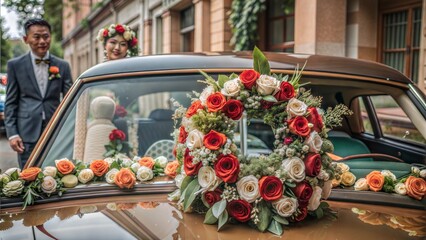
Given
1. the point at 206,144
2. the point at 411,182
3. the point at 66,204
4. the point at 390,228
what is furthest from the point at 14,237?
the point at 411,182

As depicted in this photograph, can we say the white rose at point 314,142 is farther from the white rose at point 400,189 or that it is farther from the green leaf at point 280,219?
the white rose at point 400,189

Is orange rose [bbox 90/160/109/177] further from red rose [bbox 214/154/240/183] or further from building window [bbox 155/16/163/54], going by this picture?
building window [bbox 155/16/163/54]

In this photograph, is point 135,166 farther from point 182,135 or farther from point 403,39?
point 403,39

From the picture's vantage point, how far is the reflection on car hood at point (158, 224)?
1744mm

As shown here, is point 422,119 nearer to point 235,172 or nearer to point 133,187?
point 235,172

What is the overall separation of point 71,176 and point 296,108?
106 centimetres

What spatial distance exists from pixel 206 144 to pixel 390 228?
749 millimetres

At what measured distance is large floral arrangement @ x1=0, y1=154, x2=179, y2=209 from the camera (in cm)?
210

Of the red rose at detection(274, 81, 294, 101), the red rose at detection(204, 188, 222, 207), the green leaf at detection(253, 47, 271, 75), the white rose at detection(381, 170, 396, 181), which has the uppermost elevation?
the green leaf at detection(253, 47, 271, 75)

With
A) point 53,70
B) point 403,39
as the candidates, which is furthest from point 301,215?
point 403,39

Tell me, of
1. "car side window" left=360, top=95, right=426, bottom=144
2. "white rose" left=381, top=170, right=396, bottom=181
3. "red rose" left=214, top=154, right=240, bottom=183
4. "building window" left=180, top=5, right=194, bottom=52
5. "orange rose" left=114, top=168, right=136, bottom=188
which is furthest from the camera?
"building window" left=180, top=5, right=194, bottom=52

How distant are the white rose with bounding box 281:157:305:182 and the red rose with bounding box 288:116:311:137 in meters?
0.10

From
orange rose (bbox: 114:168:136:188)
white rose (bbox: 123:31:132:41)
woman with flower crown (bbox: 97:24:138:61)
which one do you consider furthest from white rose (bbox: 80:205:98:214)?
white rose (bbox: 123:31:132:41)

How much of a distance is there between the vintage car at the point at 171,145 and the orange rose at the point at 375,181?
37mm
